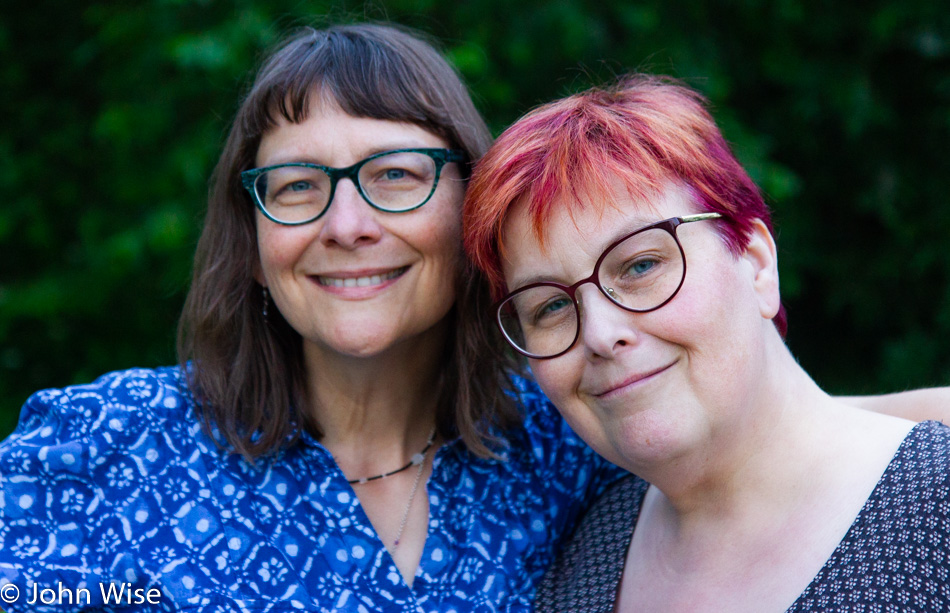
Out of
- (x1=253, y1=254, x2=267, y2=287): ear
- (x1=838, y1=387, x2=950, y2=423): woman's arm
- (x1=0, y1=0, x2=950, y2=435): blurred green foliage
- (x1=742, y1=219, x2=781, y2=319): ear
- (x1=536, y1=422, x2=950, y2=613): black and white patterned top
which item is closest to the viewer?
(x1=536, y1=422, x2=950, y2=613): black and white patterned top

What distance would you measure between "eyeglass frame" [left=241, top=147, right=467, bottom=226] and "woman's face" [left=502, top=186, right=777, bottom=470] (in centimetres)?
55

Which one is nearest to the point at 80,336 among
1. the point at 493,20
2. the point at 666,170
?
the point at 493,20

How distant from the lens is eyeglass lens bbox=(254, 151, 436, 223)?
2.10m

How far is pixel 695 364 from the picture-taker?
5.32ft

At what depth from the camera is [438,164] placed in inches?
85.0

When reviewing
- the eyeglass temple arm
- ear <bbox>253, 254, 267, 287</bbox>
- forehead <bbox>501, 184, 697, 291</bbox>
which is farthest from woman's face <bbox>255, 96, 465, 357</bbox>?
the eyeglass temple arm

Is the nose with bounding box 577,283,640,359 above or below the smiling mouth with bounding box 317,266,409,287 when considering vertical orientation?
below

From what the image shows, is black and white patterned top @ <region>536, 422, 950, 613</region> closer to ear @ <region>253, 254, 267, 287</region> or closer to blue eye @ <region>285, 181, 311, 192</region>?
blue eye @ <region>285, 181, 311, 192</region>

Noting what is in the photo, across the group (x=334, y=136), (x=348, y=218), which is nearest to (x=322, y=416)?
(x=348, y=218)

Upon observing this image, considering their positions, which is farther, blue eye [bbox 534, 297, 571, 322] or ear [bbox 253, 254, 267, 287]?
ear [bbox 253, 254, 267, 287]

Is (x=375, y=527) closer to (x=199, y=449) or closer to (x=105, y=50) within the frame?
(x=199, y=449)

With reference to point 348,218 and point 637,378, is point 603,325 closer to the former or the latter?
point 637,378

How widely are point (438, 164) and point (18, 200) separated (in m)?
3.29

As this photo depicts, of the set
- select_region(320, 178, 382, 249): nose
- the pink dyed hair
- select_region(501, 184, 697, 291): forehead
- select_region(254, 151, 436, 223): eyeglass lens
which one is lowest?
select_region(501, 184, 697, 291): forehead
